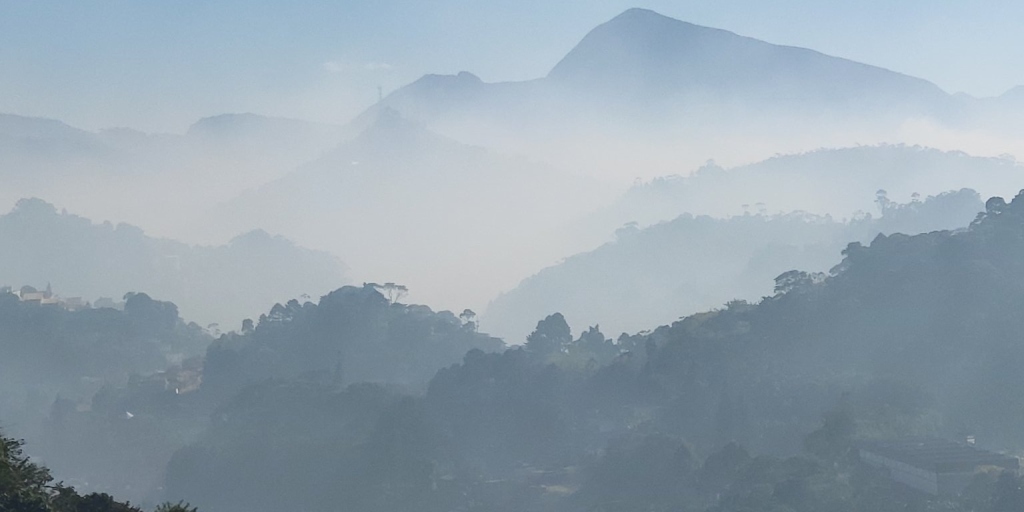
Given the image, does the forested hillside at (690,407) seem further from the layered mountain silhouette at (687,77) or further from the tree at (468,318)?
the layered mountain silhouette at (687,77)

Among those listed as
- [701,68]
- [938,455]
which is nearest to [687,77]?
[701,68]

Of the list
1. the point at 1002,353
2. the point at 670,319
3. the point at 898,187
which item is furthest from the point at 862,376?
the point at 898,187

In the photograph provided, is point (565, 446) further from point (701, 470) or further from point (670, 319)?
point (670, 319)

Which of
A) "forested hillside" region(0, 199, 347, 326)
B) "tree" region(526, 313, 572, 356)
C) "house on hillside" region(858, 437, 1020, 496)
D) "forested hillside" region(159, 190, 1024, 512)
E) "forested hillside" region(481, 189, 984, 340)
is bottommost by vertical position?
"house on hillside" region(858, 437, 1020, 496)

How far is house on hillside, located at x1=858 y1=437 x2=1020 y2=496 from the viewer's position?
95.6 ft

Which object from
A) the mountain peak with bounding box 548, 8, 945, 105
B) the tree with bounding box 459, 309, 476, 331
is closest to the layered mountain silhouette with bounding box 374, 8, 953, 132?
the mountain peak with bounding box 548, 8, 945, 105

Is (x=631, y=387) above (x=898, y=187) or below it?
below

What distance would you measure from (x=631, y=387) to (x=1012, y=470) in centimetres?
2026

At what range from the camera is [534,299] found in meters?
105

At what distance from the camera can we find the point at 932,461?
29500 millimetres

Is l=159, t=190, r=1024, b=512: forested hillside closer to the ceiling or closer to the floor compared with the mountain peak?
closer to the floor

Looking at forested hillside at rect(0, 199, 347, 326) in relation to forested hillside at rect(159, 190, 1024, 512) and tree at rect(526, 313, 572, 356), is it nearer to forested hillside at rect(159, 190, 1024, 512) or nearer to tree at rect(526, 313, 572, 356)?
tree at rect(526, 313, 572, 356)

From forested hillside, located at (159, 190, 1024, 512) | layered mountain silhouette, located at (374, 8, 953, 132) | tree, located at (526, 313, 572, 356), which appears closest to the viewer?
forested hillside, located at (159, 190, 1024, 512)

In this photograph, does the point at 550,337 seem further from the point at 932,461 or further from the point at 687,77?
the point at 687,77
